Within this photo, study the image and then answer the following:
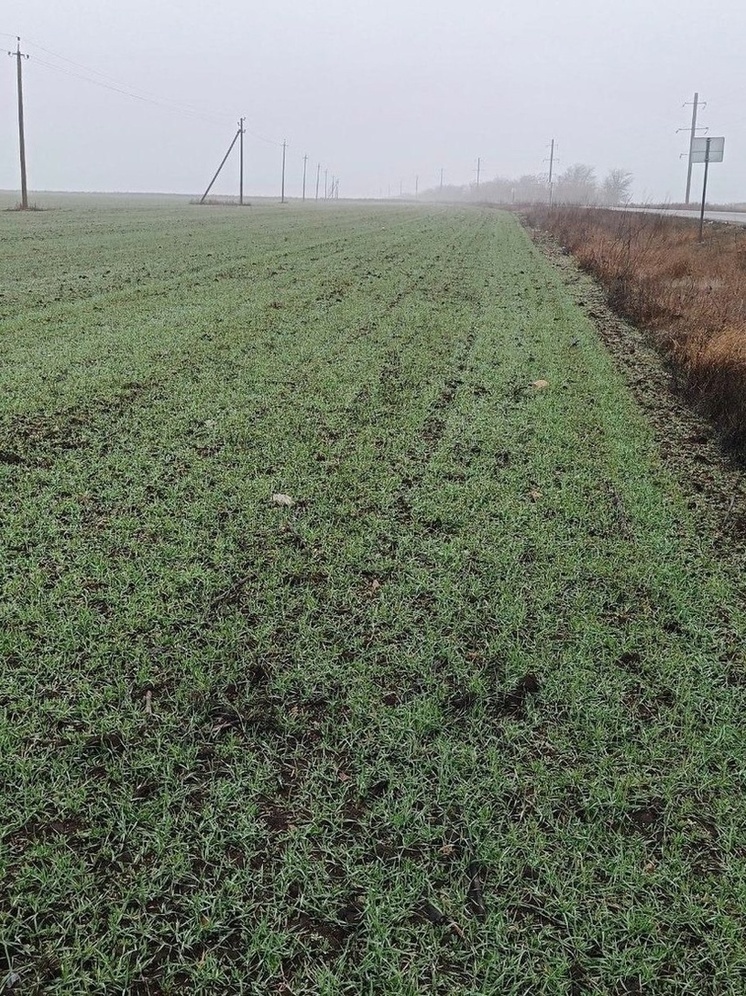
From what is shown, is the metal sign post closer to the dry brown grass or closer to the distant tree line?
the dry brown grass

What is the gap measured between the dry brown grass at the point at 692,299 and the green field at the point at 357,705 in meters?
1.16

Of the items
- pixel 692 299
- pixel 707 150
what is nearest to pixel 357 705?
pixel 692 299

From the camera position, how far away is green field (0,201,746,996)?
63.2 inches

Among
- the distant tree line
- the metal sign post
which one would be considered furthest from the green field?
the distant tree line

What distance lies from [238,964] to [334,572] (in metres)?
1.69

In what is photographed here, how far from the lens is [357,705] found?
2311 millimetres

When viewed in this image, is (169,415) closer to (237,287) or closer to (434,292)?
(237,287)

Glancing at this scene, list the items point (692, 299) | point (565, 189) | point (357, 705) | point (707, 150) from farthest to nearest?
point (565, 189) → point (707, 150) → point (692, 299) → point (357, 705)

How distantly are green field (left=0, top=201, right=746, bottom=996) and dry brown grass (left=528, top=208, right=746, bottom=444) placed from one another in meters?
1.16

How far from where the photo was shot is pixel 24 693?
7.36 feet

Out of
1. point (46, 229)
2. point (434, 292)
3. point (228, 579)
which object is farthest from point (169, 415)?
point (46, 229)

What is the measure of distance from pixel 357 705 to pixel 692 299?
29.0ft

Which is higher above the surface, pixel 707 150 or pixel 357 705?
pixel 707 150

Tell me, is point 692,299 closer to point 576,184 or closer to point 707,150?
point 707,150
